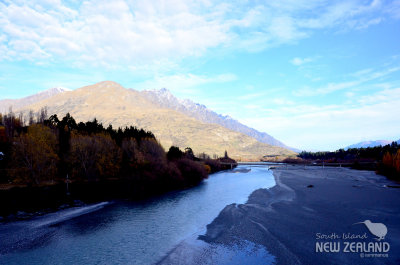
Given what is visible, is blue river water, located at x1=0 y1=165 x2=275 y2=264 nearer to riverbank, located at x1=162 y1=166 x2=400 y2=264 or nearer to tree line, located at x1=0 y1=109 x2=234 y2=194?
riverbank, located at x1=162 y1=166 x2=400 y2=264

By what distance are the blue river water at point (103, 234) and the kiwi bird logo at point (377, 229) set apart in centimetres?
2008

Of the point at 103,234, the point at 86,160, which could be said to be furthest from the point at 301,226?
the point at 86,160

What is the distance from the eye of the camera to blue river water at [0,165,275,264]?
78.6 ft

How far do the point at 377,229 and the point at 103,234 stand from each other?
33.3m

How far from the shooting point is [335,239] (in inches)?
1050

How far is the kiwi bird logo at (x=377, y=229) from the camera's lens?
28.0m

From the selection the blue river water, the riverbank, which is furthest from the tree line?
the riverbank

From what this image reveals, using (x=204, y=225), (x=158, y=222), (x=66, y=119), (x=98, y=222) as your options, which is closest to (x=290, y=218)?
(x=204, y=225)

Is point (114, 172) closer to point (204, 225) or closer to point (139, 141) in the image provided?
point (139, 141)

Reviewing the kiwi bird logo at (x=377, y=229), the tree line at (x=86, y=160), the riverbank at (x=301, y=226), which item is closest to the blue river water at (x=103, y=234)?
the riverbank at (x=301, y=226)

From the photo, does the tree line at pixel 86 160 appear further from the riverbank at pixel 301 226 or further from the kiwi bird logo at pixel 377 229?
the kiwi bird logo at pixel 377 229

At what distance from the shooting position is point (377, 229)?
30453mm

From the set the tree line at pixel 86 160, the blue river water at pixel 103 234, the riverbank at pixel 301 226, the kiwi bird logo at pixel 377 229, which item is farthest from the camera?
the tree line at pixel 86 160

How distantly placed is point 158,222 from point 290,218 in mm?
18789
